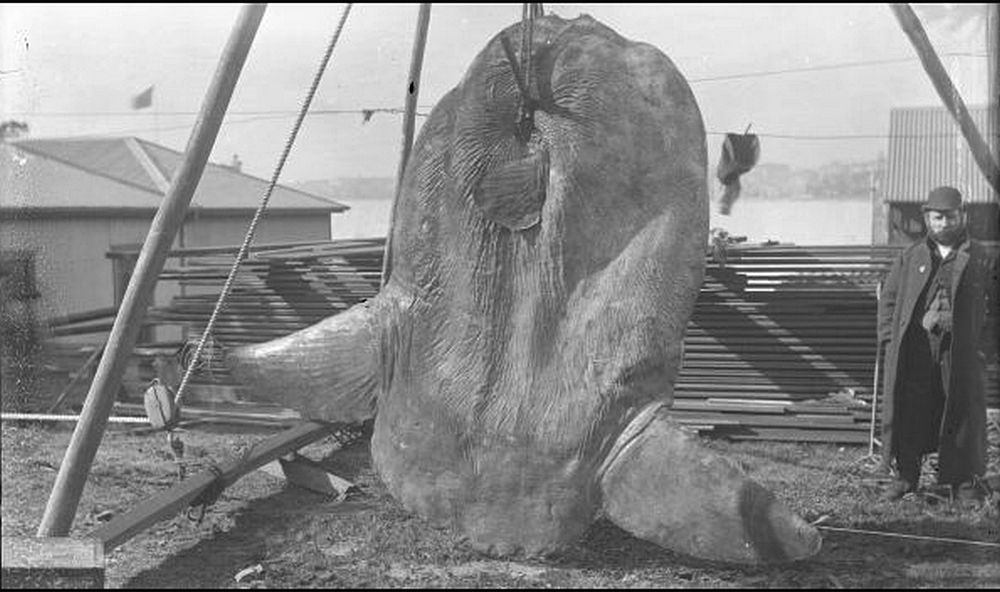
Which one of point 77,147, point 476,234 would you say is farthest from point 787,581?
point 77,147

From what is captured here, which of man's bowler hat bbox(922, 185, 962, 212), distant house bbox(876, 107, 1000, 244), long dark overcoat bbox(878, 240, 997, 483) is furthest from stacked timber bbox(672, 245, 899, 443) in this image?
distant house bbox(876, 107, 1000, 244)

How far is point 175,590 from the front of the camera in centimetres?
466

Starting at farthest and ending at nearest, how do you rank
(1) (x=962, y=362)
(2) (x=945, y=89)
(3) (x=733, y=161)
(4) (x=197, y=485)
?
(3) (x=733, y=161)
(1) (x=962, y=362)
(2) (x=945, y=89)
(4) (x=197, y=485)

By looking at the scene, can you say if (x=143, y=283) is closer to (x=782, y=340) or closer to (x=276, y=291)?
(x=276, y=291)

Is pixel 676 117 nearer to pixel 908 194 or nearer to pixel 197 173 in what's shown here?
pixel 197 173

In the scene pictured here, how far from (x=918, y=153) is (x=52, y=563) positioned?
15.2 meters

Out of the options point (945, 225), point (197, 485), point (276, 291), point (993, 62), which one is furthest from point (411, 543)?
point (276, 291)

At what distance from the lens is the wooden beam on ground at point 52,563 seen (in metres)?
3.96

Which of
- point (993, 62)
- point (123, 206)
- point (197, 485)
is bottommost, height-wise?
point (197, 485)

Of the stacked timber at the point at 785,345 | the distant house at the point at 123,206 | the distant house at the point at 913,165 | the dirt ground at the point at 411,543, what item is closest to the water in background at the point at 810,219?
the distant house at the point at 913,165

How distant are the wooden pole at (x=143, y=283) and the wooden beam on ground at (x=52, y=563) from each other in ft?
0.81

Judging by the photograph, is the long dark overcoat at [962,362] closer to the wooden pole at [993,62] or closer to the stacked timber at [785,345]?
the wooden pole at [993,62]

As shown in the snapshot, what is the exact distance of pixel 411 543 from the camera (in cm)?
526

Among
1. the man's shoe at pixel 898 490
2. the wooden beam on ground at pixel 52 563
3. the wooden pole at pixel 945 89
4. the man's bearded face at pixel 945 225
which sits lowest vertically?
the man's shoe at pixel 898 490
